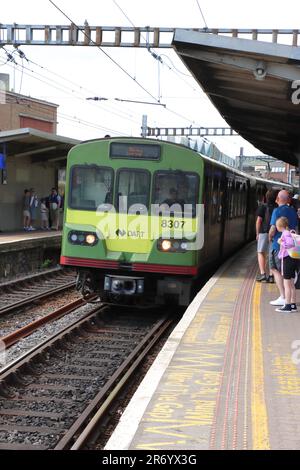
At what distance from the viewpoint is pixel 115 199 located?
10008mm

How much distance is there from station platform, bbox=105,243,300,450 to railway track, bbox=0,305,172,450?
887mm

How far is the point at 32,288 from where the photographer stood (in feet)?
46.5

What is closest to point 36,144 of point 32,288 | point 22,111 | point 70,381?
point 32,288

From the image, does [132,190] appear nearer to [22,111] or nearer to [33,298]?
[33,298]

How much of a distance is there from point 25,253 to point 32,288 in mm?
3405

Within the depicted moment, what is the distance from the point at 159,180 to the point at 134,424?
620 cm

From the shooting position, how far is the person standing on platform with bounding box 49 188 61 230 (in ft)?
73.3

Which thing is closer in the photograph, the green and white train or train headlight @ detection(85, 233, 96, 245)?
the green and white train

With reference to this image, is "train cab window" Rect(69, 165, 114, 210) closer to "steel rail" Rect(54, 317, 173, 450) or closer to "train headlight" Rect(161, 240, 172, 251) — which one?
"train headlight" Rect(161, 240, 172, 251)

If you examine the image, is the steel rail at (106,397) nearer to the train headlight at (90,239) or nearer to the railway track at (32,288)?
the train headlight at (90,239)

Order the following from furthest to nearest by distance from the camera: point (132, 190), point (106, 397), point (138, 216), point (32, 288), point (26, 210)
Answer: point (26, 210), point (32, 288), point (132, 190), point (138, 216), point (106, 397)

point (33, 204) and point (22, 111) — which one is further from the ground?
point (22, 111)

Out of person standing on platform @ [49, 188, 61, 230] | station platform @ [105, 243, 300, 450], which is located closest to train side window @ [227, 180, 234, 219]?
station platform @ [105, 243, 300, 450]
